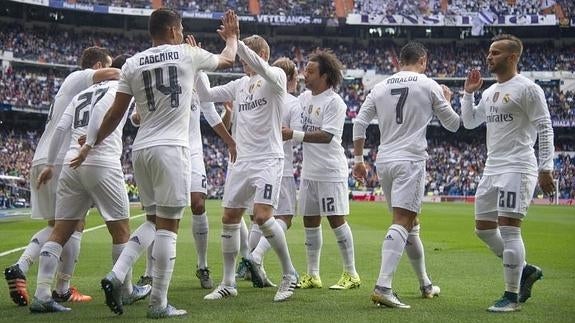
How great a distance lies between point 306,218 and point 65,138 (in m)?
3.14

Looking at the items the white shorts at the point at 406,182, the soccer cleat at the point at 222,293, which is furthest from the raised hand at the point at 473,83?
the soccer cleat at the point at 222,293

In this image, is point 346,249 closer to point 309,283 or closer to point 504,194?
point 309,283

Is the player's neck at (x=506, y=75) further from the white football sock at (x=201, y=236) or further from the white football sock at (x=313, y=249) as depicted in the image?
the white football sock at (x=201, y=236)

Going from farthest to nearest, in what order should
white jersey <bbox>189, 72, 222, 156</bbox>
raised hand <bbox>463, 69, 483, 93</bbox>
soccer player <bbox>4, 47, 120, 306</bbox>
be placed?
white jersey <bbox>189, 72, 222, 156</bbox> → raised hand <bbox>463, 69, 483, 93</bbox> → soccer player <bbox>4, 47, 120, 306</bbox>

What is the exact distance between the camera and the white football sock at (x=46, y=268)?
6.81 metres

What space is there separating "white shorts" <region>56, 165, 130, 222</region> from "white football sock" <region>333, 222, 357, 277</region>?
2917 millimetres

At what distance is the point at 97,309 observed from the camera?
6984 mm

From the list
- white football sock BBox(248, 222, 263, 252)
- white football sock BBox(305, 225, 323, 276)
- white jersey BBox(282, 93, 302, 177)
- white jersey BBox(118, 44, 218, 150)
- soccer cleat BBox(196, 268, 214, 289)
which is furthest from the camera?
white football sock BBox(248, 222, 263, 252)

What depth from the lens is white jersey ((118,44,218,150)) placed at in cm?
645

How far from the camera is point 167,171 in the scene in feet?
20.9

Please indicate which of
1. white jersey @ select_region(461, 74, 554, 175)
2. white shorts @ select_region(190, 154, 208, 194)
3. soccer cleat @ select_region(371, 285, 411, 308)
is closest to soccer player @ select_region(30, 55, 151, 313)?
white shorts @ select_region(190, 154, 208, 194)

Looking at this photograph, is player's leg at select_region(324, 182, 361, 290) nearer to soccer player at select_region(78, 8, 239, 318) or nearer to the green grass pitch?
the green grass pitch

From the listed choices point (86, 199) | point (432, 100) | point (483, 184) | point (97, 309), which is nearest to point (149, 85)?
point (86, 199)

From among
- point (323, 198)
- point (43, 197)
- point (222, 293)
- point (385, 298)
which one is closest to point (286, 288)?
point (222, 293)
